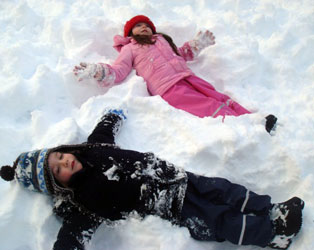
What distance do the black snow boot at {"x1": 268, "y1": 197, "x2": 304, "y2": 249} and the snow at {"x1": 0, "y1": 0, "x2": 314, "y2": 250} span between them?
61 millimetres

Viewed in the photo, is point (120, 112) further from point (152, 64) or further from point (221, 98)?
point (221, 98)

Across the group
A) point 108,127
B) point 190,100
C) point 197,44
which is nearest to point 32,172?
point 108,127

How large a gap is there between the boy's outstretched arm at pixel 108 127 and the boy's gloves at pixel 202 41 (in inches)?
42.2

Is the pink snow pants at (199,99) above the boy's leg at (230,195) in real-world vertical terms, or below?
above

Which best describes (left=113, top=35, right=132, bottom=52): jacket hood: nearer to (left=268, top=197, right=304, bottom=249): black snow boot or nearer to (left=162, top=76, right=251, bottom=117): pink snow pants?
(left=162, top=76, right=251, bottom=117): pink snow pants

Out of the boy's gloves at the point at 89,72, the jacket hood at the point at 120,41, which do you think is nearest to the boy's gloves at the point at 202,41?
the jacket hood at the point at 120,41

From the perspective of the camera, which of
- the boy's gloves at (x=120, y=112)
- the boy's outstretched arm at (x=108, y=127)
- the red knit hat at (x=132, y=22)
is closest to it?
the boy's outstretched arm at (x=108, y=127)

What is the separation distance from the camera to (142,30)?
8.70 ft

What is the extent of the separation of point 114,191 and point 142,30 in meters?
1.73

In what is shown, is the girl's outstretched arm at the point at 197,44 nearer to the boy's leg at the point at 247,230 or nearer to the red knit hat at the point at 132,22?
the red knit hat at the point at 132,22

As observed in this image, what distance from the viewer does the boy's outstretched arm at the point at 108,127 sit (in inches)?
70.5

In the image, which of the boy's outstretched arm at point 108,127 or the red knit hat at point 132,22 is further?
the red knit hat at point 132,22

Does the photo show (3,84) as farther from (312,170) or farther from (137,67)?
(312,170)

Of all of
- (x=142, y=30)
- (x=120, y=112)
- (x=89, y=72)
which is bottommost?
(x=120, y=112)
